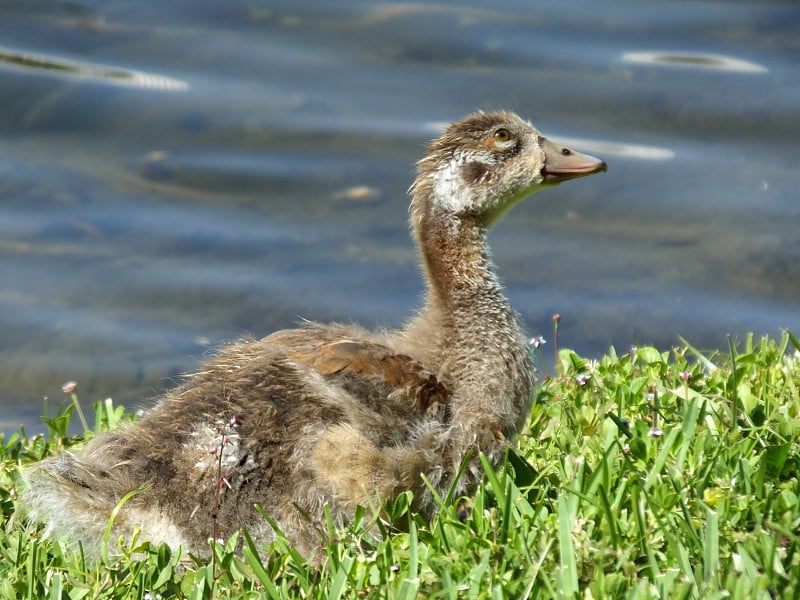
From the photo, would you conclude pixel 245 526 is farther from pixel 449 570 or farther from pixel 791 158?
pixel 791 158

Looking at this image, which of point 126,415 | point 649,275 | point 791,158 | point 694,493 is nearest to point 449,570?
point 694,493

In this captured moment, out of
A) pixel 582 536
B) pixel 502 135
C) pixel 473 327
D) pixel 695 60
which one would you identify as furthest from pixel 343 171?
pixel 582 536

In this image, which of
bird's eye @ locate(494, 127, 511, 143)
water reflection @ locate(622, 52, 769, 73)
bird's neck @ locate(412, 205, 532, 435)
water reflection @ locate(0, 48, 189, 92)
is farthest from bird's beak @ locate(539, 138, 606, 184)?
water reflection @ locate(0, 48, 189, 92)

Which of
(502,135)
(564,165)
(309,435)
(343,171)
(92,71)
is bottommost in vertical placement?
(343,171)

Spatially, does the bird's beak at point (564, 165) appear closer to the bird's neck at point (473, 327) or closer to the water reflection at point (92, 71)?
the bird's neck at point (473, 327)

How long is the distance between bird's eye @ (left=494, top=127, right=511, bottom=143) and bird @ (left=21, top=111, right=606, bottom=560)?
2.25 ft

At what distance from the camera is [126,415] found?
6.57 metres

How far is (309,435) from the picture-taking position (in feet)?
16.3

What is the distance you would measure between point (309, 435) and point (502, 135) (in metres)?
1.96

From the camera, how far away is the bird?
16.2 ft

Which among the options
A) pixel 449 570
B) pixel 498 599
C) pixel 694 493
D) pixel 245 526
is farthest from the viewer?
pixel 245 526

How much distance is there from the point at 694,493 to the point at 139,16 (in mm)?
9864

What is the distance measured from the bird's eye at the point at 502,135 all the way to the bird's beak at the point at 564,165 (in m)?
0.18

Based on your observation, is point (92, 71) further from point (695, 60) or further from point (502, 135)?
point (502, 135)
